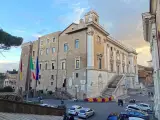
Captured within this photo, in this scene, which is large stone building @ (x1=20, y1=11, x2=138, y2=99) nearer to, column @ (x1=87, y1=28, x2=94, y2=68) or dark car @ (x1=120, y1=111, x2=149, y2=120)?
column @ (x1=87, y1=28, x2=94, y2=68)

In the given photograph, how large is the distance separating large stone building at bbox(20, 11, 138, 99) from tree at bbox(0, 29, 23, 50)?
665 inches

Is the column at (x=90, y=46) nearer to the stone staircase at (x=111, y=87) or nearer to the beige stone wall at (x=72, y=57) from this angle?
the beige stone wall at (x=72, y=57)

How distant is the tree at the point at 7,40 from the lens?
19.4 meters

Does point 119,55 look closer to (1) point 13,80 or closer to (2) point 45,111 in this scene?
(2) point 45,111

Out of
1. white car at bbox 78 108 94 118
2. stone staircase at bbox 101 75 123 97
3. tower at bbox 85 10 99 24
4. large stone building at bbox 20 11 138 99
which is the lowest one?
white car at bbox 78 108 94 118

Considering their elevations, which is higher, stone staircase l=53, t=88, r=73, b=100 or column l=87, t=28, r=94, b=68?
column l=87, t=28, r=94, b=68

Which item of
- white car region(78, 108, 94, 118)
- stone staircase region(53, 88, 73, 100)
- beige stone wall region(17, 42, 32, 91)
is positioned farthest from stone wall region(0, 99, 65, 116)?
beige stone wall region(17, 42, 32, 91)

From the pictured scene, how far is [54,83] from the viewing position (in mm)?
41562

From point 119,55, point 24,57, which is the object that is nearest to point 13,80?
point 24,57

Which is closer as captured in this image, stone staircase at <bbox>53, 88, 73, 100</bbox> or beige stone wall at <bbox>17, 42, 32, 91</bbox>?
stone staircase at <bbox>53, 88, 73, 100</bbox>

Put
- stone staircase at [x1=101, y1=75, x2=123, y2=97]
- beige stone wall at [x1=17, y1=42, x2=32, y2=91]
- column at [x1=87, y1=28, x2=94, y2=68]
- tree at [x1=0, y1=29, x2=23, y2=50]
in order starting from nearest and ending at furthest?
1. tree at [x1=0, y1=29, x2=23, y2=50]
2. column at [x1=87, y1=28, x2=94, y2=68]
3. stone staircase at [x1=101, y1=75, x2=123, y2=97]
4. beige stone wall at [x1=17, y1=42, x2=32, y2=91]

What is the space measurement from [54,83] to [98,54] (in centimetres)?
1279

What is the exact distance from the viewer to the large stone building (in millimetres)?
35969

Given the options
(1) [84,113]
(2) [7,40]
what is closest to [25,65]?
(2) [7,40]
